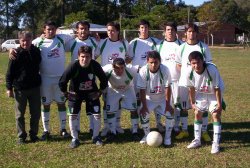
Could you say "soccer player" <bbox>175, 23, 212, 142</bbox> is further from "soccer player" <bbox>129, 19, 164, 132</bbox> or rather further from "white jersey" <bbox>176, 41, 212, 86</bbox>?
"soccer player" <bbox>129, 19, 164, 132</bbox>

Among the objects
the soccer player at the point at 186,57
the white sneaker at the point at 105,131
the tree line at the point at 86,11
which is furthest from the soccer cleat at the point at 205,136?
the tree line at the point at 86,11

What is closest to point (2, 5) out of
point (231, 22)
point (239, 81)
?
point (231, 22)

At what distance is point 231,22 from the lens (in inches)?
2808

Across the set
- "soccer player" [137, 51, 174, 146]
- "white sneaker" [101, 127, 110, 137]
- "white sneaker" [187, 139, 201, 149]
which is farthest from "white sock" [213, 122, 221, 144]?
"white sneaker" [101, 127, 110, 137]

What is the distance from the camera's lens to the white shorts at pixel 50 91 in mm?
7066

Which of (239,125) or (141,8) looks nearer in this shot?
(239,125)

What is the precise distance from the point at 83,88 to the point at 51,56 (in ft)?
2.84

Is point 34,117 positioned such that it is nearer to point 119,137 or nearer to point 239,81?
point 119,137

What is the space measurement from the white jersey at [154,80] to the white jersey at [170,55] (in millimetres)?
475

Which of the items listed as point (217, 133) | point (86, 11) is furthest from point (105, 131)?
point (86, 11)

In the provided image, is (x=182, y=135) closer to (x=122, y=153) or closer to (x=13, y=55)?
(x=122, y=153)

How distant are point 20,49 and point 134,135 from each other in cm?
258

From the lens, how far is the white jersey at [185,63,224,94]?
630 centimetres

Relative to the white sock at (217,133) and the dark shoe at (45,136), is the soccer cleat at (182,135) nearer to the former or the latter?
the white sock at (217,133)
